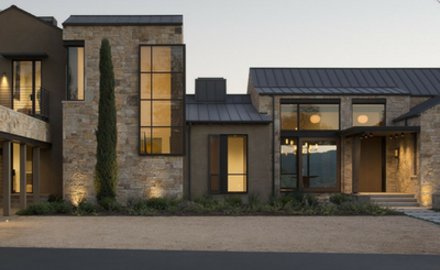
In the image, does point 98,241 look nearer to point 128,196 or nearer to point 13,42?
point 128,196

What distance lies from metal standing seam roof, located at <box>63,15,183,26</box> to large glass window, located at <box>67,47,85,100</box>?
1026 mm

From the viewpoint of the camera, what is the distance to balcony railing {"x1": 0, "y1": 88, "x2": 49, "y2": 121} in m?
19.4

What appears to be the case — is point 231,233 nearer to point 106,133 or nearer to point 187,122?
point 106,133

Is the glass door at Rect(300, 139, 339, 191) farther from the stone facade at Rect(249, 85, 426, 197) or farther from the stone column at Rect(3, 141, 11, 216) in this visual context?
the stone column at Rect(3, 141, 11, 216)

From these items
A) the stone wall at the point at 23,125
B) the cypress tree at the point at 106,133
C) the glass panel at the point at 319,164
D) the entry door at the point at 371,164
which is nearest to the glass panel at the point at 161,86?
the cypress tree at the point at 106,133

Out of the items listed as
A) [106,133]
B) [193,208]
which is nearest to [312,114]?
[193,208]

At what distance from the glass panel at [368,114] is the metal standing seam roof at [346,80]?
0.65m

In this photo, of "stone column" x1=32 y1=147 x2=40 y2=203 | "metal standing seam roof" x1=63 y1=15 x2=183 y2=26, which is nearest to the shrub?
"metal standing seam roof" x1=63 y1=15 x2=183 y2=26

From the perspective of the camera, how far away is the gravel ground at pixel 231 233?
9.70 m

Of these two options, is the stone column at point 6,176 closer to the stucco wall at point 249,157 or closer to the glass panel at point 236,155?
the stucco wall at point 249,157

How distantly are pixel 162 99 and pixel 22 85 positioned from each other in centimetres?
610

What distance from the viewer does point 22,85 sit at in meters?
19.8

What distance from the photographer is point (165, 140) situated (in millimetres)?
18094

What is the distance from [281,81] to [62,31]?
32.0 ft
